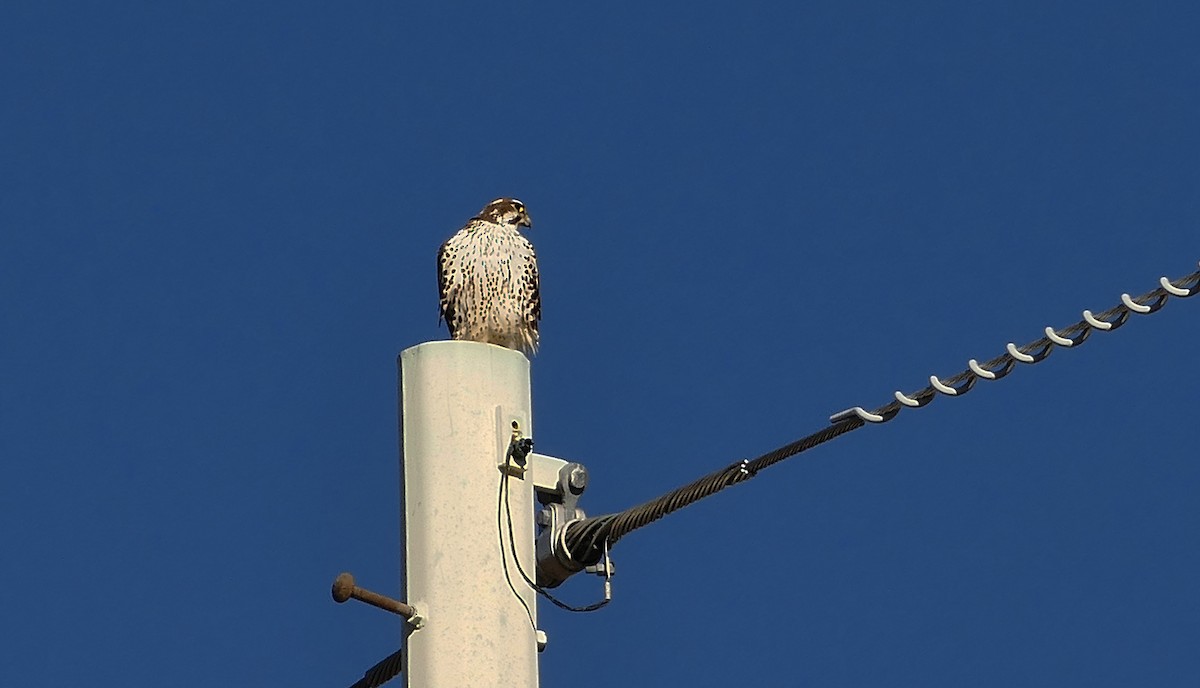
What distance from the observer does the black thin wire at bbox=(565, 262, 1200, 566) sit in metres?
6.58

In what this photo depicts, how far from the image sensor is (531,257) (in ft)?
44.5

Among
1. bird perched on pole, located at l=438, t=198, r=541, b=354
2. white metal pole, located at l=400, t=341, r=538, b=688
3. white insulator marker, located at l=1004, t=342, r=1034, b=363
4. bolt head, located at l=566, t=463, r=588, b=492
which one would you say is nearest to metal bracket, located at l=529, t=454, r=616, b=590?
bolt head, located at l=566, t=463, r=588, b=492

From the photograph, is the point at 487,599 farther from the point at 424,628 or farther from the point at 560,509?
the point at 560,509

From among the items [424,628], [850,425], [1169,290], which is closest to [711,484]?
[850,425]

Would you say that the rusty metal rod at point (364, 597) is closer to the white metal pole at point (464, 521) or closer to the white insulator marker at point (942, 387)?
the white metal pole at point (464, 521)

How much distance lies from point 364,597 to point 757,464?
4.08 ft

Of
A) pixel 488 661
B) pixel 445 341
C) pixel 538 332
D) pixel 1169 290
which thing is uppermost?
pixel 538 332

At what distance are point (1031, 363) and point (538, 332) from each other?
21.8 ft

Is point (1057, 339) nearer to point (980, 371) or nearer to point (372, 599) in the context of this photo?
point (980, 371)

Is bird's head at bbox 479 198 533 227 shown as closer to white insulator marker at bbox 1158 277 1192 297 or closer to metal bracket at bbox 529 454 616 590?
metal bracket at bbox 529 454 616 590

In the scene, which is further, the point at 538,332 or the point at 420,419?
the point at 538,332

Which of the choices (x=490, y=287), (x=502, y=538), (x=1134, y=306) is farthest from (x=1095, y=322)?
(x=490, y=287)

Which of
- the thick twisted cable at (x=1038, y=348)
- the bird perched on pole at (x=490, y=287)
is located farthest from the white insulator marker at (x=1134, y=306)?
the bird perched on pole at (x=490, y=287)

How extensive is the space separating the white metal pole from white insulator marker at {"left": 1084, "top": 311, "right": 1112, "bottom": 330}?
164 centimetres
